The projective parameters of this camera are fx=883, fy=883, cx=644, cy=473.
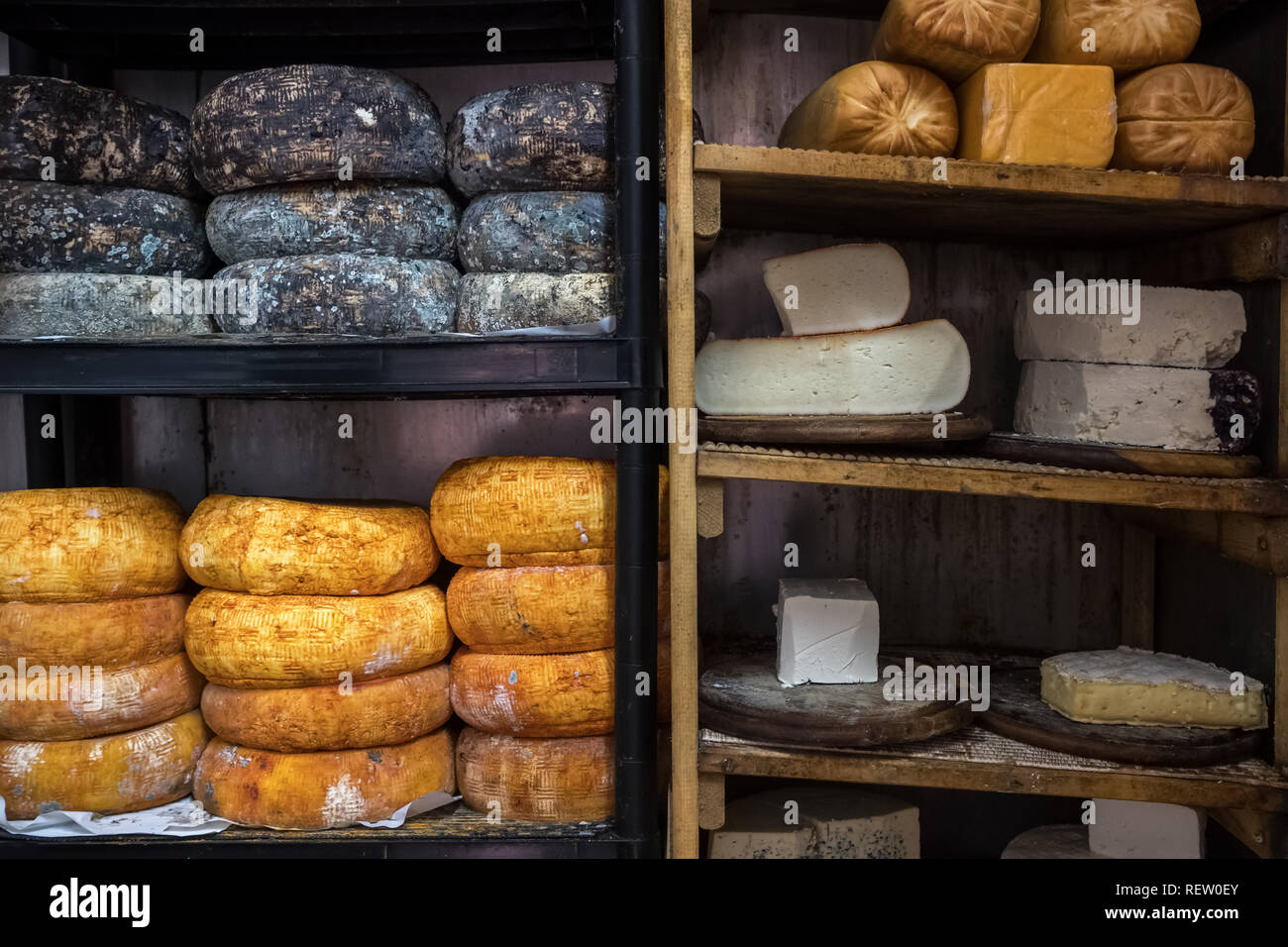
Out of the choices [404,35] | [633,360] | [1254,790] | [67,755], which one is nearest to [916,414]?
[633,360]

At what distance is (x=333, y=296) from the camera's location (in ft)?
5.15

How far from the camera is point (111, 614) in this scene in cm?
162

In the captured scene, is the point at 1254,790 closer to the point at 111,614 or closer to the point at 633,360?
the point at 633,360

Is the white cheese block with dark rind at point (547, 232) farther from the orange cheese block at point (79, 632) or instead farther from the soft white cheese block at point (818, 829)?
the soft white cheese block at point (818, 829)

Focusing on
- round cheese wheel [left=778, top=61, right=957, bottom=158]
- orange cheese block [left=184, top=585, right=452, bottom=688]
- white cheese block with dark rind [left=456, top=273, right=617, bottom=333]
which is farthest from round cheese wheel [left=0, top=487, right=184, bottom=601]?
round cheese wheel [left=778, top=61, right=957, bottom=158]

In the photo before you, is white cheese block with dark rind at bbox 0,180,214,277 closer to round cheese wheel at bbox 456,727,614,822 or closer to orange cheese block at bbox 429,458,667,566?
orange cheese block at bbox 429,458,667,566

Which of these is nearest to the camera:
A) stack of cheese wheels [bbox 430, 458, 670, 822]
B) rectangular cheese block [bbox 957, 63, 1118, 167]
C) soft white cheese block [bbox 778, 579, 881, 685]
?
rectangular cheese block [bbox 957, 63, 1118, 167]

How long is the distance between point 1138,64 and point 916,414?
0.73 meters

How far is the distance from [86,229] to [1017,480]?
1.74m

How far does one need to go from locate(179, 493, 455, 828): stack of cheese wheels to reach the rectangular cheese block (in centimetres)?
130

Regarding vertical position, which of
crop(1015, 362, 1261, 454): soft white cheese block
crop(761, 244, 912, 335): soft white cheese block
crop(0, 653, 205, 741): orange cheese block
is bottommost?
crop(0, 653, 205, 741): orange cheese block

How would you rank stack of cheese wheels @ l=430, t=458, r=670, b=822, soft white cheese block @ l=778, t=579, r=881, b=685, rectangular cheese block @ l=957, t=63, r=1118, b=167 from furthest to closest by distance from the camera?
soft white cheese block @ l=778, t=579, r=881, b=685
stack of cheese wheels @ l=430, t=458, r=670, b=822
rectangular cheese block @ l=957, t=63, r=1118, b=167

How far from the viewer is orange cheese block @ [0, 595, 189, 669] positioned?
159 centimetres

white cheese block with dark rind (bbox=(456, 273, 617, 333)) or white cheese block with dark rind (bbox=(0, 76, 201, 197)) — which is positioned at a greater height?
white cheese block with dark rind (bbox=(0, 76, 201, 197))
